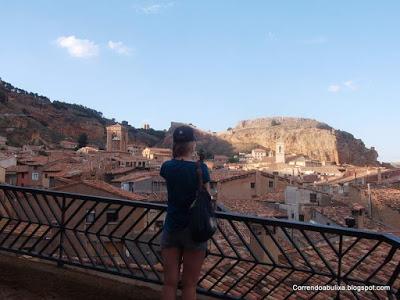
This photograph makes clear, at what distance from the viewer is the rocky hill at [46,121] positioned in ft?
287

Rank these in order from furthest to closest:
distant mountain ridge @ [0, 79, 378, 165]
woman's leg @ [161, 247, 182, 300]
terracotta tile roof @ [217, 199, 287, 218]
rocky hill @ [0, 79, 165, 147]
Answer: distant mountain ridge @ [0, 79, 378, 165], rocky hill @ [0, 79, 165, 147], terracotta tile roof @ [217, 199, 287, 218], woman's leg @ [161, 247, 182, 300]

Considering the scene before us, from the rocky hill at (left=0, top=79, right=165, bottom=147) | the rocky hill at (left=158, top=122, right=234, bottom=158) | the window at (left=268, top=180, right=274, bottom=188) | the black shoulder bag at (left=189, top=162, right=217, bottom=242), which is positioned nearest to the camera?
the black shoulder bag at (left=189, top=162, right=217, bottom=242)

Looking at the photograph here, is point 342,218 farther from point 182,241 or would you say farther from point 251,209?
point 182,241

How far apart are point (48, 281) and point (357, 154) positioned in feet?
405

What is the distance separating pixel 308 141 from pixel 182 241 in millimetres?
122640

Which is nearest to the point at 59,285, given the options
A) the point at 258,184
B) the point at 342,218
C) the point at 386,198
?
the point at 342,218

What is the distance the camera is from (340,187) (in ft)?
125

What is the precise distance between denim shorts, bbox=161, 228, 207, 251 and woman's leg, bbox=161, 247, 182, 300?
0.14 ft

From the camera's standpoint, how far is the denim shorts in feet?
11.6

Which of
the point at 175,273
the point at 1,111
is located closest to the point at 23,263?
the point at 175,273

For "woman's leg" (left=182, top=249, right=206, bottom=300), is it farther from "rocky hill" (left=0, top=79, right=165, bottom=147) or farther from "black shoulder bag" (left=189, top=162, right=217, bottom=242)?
"rocky hill" (left=0, top=79, right=165, bottom=147)

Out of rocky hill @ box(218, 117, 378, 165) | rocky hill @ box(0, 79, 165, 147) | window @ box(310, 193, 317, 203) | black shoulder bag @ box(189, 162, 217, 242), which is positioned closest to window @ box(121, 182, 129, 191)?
window @ box(310, 193, 317, 203)

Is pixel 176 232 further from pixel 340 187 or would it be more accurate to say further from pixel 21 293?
pixel 340 187

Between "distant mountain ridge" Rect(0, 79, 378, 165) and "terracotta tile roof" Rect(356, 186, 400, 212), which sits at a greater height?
"distant mountain ridge" Rect(0, 79, 378, 165)
